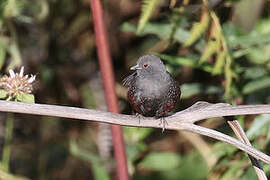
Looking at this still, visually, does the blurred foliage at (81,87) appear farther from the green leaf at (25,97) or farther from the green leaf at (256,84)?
the green leaf at (25,97)

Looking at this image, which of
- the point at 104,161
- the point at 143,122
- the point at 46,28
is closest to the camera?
the point at 143,122

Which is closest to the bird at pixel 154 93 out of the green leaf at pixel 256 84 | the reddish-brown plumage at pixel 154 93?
the reddish-brown plumage at pixel 154 93

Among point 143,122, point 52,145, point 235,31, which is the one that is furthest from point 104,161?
point 143,122

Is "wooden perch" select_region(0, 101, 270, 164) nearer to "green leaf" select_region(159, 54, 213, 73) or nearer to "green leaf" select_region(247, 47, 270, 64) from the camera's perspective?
"green leaf" select_region(159, 54, 213, 73)

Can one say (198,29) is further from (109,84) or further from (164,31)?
(109,84)

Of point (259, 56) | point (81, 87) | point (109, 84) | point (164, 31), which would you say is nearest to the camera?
point (109, 84)

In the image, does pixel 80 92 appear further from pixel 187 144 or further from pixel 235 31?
pixel 235 31

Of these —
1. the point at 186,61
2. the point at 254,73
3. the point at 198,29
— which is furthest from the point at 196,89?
the point at 198,29
